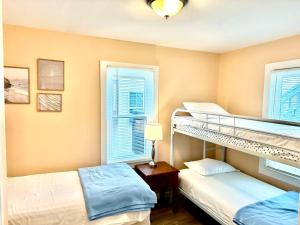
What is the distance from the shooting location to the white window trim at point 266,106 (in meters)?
2.37

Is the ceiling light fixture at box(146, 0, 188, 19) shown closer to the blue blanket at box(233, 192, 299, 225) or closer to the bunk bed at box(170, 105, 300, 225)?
the bunk bed at box(170, 105, 300, 225)

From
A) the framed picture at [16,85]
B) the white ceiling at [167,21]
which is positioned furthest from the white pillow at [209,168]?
the framed picture at [16,85]

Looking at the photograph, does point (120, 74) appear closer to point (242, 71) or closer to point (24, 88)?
point (24, 88)

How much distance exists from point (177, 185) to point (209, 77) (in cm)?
185

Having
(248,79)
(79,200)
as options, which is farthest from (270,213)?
(248,79)

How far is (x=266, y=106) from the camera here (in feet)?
8.86

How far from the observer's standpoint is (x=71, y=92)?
2533 millimetres

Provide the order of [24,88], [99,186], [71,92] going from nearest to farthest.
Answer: [99,186]
[24,88]
[71,92]

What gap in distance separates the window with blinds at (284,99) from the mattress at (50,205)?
1773 mm

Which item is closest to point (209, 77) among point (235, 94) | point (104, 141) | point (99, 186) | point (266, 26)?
point (235, 94)

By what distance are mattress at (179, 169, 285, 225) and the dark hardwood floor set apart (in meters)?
0.28

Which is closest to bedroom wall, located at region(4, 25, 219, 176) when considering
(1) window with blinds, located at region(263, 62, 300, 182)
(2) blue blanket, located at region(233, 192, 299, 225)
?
(1) window with blinds, located at region(263, 62, 300, 182)

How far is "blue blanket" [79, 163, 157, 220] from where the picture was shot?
177 cm

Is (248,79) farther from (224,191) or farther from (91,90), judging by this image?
(91,90)
